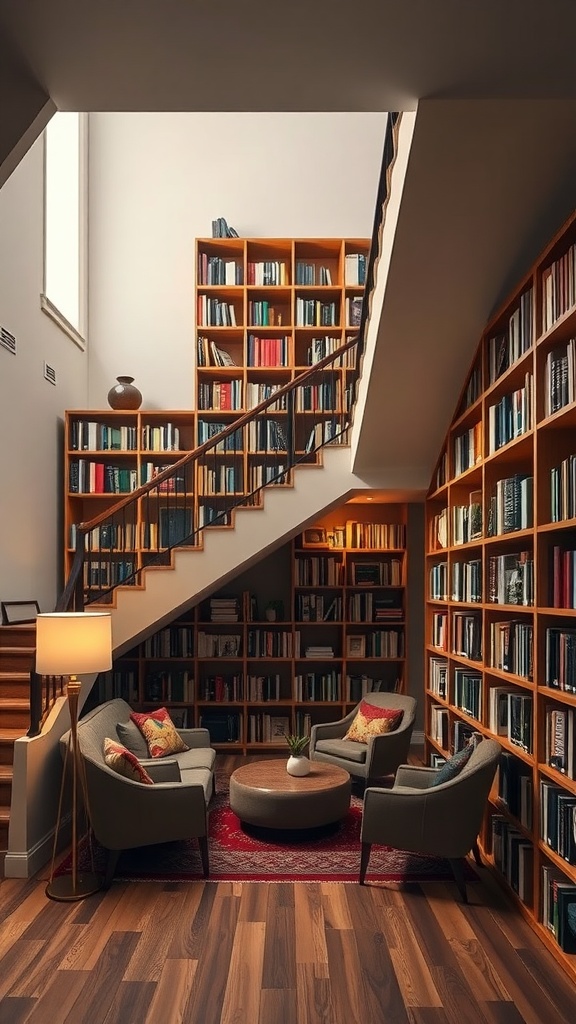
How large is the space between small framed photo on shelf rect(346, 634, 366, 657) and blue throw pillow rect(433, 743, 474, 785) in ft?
11.0

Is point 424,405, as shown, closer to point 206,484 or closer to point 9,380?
point 206,484

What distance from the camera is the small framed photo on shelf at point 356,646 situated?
7927 mm

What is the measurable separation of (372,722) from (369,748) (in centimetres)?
38

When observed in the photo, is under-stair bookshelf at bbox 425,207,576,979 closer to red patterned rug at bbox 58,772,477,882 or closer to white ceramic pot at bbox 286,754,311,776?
red patterned rug at bbox 58,772,477,882

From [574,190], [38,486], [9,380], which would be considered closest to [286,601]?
[38,486]

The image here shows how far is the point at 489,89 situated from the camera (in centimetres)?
245

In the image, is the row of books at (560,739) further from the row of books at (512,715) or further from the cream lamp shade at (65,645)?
the cream lamp shade at (65,645)

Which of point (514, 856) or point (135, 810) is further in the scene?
point (135, 810)

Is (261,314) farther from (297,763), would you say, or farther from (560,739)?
(560,739)

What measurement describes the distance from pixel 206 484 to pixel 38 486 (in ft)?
4.79

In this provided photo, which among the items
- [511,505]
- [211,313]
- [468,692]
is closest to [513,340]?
[511,505]

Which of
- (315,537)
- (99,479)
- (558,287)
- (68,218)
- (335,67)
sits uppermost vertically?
(68,218)

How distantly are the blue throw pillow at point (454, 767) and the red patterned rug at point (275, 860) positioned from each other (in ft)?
1.85

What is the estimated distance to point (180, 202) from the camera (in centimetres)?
817
